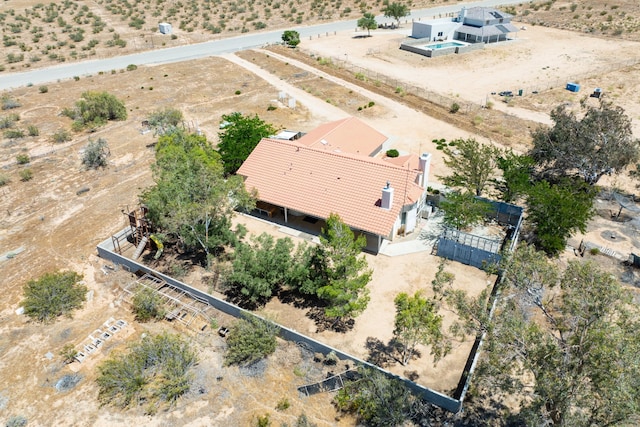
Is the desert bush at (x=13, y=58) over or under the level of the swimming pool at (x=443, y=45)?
under

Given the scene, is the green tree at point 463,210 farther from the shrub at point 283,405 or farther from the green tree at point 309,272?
the shrub at point 283,405

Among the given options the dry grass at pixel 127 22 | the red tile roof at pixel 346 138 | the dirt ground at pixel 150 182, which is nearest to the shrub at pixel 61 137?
the dirt ground at pixel 150 182

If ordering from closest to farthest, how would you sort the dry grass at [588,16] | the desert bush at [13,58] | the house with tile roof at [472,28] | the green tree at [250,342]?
the green tree at [250,342] → the desert bush at [13,58] → the house with tile roof at [472,28] → the dry grass at [588,16]

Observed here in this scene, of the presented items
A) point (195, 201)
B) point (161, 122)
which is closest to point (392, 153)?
point (195, 201)

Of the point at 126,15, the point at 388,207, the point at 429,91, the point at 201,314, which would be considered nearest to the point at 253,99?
the point at 429,91

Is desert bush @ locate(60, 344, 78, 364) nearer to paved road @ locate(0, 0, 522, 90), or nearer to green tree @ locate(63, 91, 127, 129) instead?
green tree @ locate(63, 91, 127, 129)

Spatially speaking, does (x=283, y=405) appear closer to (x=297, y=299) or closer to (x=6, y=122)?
(x=297, y=299)

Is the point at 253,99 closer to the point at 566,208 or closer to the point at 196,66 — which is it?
the point at 196,66
